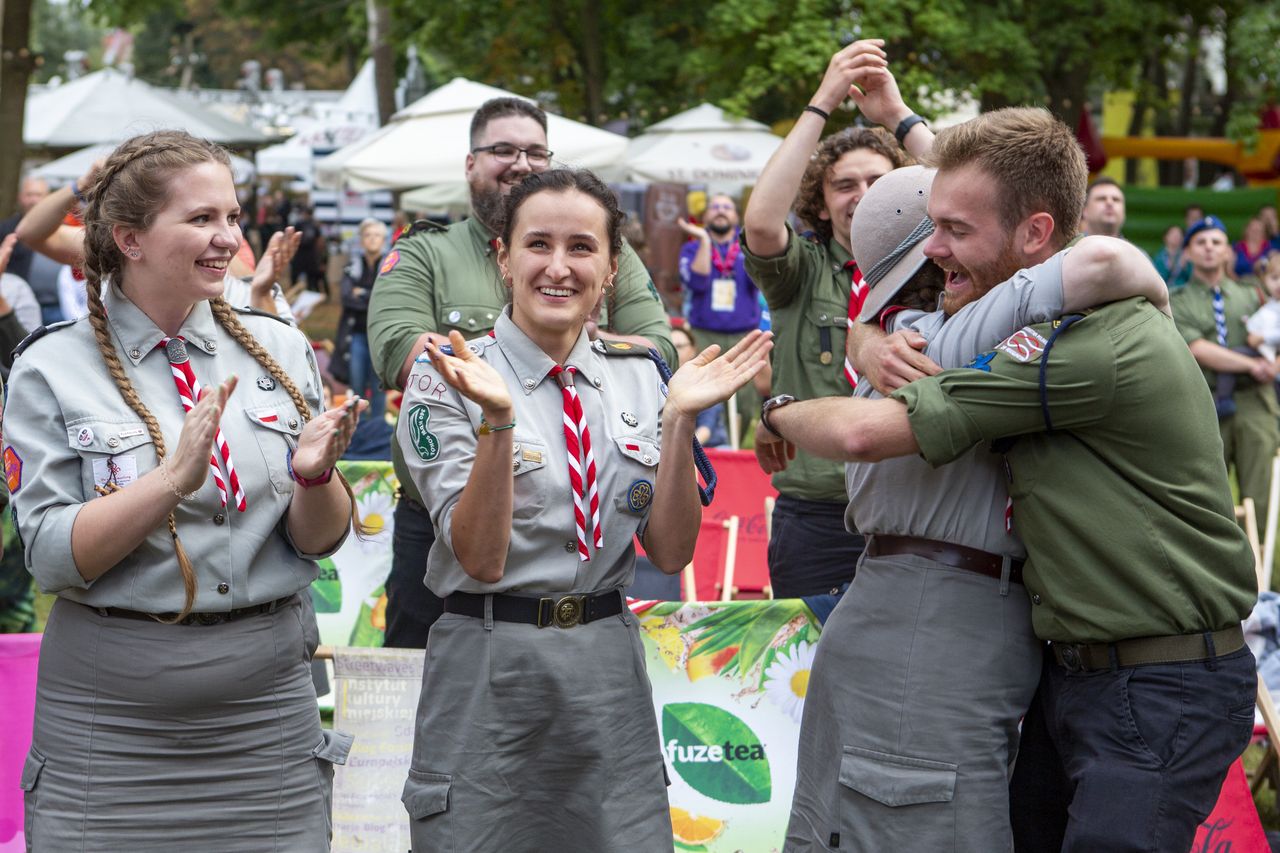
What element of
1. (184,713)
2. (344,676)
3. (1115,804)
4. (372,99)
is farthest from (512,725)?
(372,99)

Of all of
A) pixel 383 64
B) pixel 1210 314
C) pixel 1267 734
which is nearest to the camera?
pixel 1267 734

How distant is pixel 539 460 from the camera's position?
3.07 meters

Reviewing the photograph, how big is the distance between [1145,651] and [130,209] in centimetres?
232

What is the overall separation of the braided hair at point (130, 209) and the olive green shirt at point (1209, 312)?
7.50 metres

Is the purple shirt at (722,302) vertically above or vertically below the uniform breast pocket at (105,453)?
below

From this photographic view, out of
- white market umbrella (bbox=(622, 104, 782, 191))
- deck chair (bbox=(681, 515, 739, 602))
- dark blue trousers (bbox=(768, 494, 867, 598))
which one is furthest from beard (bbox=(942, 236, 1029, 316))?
white market umbrella (bbox=(622, 104, 782, 191))

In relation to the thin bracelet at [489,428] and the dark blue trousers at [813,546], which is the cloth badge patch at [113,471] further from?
the dark blue trousers at [813,546]

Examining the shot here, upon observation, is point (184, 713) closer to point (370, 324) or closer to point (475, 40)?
point (370, 324)

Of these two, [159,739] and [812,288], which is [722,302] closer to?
[812,288]

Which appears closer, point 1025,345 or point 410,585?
point 1025,345

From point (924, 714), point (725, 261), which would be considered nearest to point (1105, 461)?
point (924, 714)

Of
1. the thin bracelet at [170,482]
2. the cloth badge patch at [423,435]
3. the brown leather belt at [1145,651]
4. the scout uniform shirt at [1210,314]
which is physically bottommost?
the scout uniform shirt at [1210,314]

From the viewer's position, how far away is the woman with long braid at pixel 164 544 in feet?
9.88

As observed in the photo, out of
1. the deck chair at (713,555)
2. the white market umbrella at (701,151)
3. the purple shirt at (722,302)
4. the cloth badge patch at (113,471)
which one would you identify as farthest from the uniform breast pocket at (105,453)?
the white market umbrella at (701,151)
